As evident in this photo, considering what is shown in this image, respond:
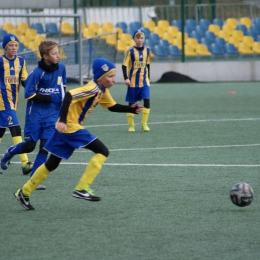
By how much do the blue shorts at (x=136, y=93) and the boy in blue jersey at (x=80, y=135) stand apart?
7.23 m

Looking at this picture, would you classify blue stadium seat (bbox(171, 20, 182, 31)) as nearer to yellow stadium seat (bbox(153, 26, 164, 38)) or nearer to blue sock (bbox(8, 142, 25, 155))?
yellow stadium seat (bbox(153, 26, 164, 38))

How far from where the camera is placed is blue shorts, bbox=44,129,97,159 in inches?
268

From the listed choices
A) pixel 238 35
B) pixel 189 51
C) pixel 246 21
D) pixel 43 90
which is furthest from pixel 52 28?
pixel 43 90

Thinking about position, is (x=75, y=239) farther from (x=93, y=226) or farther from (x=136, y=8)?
(x=136, y=8)

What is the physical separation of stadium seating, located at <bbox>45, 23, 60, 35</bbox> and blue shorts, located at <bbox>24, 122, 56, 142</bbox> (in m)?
16.4

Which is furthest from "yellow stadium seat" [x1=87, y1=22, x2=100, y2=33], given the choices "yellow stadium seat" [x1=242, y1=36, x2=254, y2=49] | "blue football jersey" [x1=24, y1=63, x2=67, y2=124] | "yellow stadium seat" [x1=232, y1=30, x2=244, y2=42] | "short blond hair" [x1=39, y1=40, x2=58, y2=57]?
"short blond hair" [x1=39, y1=40, x2=58, y2=57]

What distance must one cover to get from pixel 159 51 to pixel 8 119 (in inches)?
741

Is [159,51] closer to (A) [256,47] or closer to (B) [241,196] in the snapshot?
(A) [256,47]

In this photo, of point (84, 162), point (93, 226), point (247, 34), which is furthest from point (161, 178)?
point (247, 34)

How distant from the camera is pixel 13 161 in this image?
10.2 m

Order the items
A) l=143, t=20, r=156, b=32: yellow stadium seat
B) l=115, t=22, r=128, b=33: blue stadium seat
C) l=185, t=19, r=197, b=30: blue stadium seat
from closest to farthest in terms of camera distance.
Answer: l=115, t=22, r=128, b=33: blue stadium seat
l=143, t=20, r=156, b=32: yellow stadium seat
l=185, t=19, r=197, b=30: blue stadium seat

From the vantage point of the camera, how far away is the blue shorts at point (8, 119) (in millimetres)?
9586

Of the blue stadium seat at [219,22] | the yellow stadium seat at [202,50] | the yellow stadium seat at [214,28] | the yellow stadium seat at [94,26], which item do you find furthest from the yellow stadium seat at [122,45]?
the blue stadium seat at [219,22]

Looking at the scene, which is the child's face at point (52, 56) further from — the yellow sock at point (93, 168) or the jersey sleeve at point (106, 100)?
the yellow sock at point (93, 168)
